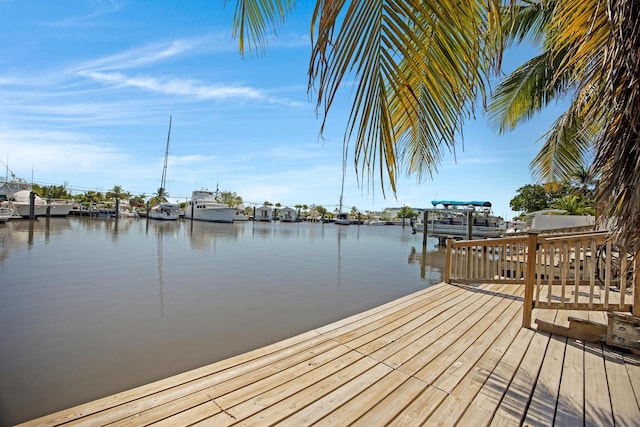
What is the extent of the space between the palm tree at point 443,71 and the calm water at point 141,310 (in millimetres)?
3972

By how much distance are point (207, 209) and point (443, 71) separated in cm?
4459

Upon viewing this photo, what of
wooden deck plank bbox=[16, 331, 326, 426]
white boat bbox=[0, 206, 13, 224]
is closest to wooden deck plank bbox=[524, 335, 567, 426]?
wooden deck plank bbox=[16, 331, 326, 426]

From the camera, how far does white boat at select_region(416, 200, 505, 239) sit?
19.9m

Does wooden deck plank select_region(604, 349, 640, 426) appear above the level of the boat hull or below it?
below

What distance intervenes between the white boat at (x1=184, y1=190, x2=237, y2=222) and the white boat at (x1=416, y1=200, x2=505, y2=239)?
28.3m

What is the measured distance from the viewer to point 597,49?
1.26 metres

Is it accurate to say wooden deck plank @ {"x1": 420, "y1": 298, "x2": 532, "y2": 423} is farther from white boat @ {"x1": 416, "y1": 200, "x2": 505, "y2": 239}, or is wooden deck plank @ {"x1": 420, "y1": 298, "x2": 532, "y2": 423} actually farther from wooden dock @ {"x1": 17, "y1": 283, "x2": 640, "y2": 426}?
white boat @ {"x1": 416, "y1": 200, "x2": 505, "y2": 239}

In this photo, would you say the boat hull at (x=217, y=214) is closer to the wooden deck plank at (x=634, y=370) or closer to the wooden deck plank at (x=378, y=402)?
the wooden deck plank at (x=378, y=402)

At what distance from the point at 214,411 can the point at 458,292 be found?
15.4 feet

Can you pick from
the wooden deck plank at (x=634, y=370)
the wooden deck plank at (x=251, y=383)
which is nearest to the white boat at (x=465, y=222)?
the wooden deck plank at (x=634, y=370)

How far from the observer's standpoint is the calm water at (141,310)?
11.7 feet

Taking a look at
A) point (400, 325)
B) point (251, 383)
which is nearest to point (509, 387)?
point (400, 325)

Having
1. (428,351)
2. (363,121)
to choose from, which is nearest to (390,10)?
(363,121)

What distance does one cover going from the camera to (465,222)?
69.2 ft
